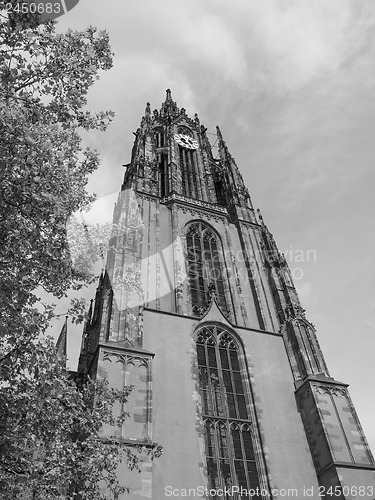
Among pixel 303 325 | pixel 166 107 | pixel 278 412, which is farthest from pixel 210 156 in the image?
pixel 278 412

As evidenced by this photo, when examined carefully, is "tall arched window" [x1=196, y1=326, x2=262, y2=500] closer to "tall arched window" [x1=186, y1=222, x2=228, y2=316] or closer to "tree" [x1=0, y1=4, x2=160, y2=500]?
"tall arched window" [x1=186, y1=222, x2=228, y2=316]

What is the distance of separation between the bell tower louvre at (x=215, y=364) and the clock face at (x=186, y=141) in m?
9.08

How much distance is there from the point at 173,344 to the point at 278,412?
14.7ft

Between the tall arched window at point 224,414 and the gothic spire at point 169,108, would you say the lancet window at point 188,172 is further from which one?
the tall arched window at point 224,414

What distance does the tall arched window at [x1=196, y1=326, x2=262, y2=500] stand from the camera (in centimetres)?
1318

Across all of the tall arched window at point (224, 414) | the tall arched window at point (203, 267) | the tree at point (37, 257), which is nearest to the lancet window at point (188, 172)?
the tall arched window at point (203, 267)

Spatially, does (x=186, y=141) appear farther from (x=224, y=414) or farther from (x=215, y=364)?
(x=224, y=414)

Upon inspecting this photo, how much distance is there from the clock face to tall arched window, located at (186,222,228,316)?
1107 centimetres

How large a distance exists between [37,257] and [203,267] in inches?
542

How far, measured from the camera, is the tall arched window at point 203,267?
62.8 feet

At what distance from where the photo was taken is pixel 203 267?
20.7 meters

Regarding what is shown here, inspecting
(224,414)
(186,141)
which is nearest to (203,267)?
(224,414)

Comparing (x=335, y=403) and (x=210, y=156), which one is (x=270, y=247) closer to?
(x=335, y=403)

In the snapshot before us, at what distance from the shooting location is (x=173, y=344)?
620 inches
